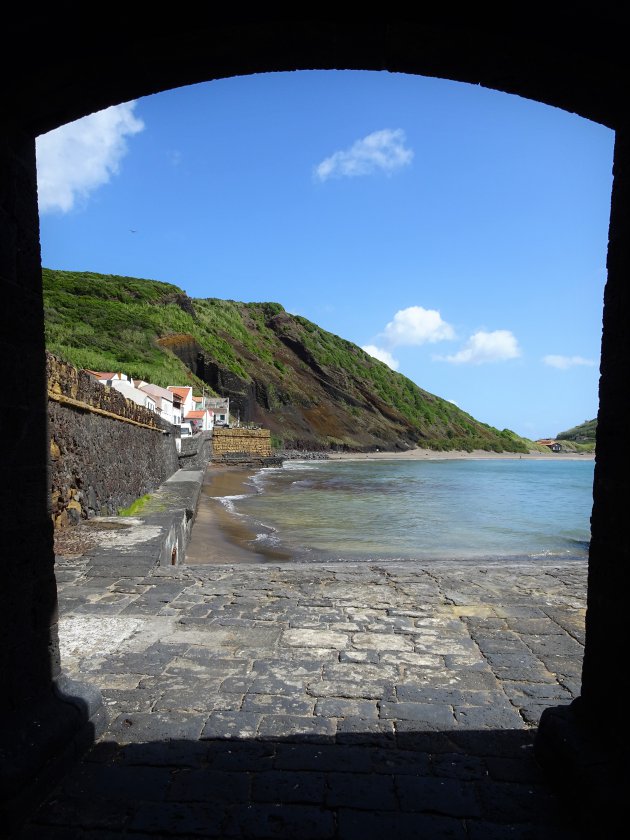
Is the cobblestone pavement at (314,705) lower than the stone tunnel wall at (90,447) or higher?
lower

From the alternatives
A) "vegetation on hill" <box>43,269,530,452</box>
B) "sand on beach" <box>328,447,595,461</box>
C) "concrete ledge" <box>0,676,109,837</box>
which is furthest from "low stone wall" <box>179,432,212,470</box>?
"sand on beach" <box>328,447,595,461</box>

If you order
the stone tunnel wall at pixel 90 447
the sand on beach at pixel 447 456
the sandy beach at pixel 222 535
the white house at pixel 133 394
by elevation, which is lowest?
the sand on beach at pixel 447 456

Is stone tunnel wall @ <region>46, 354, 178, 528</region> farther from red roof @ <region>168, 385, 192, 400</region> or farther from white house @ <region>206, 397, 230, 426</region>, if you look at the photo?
white house @ <region>206, 397, 230, 426</region>

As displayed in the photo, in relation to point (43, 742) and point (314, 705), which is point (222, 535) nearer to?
point (314, 705)

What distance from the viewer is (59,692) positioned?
2.75 meters

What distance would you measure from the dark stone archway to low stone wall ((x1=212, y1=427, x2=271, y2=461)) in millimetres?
47360

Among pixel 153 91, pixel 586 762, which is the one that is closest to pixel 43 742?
pixel 586 762

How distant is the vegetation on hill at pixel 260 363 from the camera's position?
62344mm

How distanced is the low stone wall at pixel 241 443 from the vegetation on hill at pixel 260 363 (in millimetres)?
8630

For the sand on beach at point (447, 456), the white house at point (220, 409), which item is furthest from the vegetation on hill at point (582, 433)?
the white house at point (220, 409)

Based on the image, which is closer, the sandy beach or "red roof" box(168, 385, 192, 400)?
the sandy beach

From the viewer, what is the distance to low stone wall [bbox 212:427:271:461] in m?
51.3

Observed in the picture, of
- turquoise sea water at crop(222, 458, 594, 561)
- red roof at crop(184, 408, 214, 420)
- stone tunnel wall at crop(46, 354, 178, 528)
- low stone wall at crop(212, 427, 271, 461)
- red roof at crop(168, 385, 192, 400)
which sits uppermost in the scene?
red roof at crop(168, 385, 192, 400)

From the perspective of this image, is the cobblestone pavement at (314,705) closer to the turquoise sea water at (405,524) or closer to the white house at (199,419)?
the turquoise sea water at (405,524)
